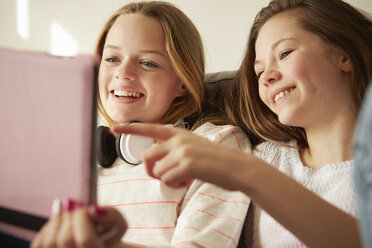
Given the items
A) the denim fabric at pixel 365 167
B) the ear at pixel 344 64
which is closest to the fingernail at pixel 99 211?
the denim fabric at pixel 365 167

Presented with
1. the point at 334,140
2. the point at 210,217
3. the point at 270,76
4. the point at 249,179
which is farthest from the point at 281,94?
the point at 249,179

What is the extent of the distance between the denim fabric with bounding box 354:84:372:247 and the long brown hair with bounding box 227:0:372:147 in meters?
0.63

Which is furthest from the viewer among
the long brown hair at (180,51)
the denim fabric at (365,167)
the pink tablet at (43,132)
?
the long brown hair at (180,51)

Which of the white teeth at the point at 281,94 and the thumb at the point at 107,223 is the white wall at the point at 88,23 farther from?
the thumb at the point at 107,223

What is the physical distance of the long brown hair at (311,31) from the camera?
0.90 m

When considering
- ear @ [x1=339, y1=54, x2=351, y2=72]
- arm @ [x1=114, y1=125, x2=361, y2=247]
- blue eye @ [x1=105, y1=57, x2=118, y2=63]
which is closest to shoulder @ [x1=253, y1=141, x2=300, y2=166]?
ear @ [x1=339, y1=54, x2=351, y2=72]

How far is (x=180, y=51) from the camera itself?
3.75ft

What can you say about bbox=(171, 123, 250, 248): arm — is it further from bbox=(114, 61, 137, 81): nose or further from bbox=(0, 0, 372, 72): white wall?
bbox=(0, 0, 372, 72): white wall

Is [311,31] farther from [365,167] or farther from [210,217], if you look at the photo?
[365,167]

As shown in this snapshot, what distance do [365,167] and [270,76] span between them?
624 mm

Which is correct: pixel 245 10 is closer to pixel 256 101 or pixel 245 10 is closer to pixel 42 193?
pixel 256 101

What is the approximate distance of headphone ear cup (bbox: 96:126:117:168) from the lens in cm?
95

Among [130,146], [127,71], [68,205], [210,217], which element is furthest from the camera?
[127,71]

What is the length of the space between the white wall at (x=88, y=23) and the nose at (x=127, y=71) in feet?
2.16
